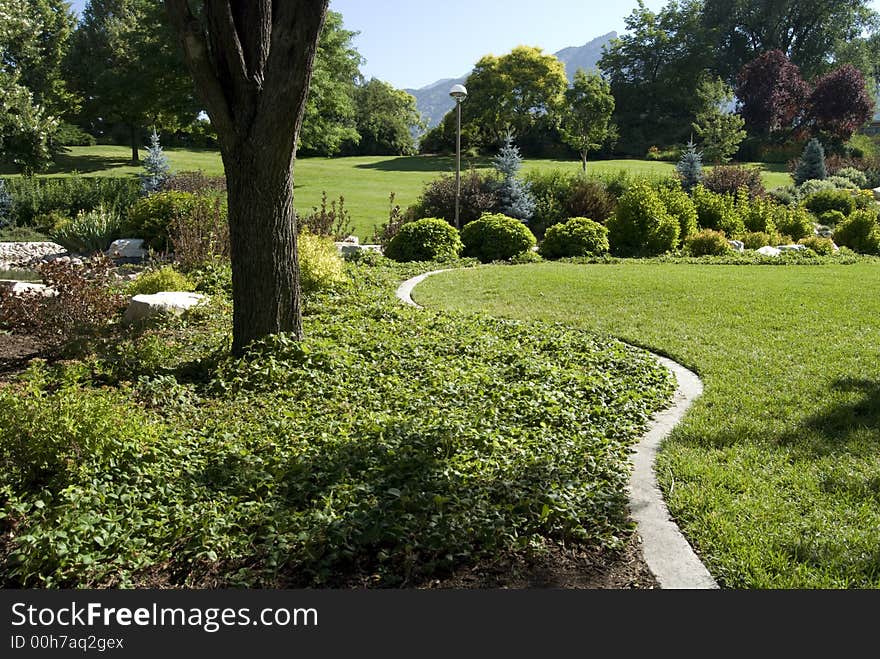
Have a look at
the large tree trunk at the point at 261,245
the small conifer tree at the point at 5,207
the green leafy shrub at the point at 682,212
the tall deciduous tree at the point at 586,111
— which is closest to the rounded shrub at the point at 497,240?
the green leafy shrub at the point at 682,212

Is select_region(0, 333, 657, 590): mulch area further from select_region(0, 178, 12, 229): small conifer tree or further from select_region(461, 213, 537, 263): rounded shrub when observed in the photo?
select_region(0, 178, 12, 229): small conifer tree

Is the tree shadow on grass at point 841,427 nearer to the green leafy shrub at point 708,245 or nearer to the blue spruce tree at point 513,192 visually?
the green leafy shrub at point 708,245

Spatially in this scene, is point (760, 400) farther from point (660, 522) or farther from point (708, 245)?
point (708, 245)

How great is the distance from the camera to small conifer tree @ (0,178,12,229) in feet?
51.2

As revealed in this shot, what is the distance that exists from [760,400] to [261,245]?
391cm

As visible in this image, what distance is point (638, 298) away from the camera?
29.6ft

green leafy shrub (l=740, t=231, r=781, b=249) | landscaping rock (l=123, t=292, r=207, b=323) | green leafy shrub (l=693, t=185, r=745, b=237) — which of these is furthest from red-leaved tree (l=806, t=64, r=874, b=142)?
landscaping rock (l=123, t=292, r=207, b=323)

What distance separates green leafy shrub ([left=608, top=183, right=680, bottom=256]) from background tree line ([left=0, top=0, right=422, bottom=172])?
38.7 ft

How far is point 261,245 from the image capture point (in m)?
5.32

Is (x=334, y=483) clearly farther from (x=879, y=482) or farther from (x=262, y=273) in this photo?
(x=879, y=482)

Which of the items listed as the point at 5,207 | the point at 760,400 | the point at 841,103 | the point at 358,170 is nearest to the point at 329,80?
the point at 358,170

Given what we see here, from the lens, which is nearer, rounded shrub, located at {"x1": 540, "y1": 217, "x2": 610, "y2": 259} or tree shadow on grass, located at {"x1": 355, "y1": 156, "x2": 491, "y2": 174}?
rounded shrub, located at {"x1": 540, "y1": 217, "x2": 610, "y2": 259}

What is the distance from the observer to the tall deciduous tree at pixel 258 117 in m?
4.81

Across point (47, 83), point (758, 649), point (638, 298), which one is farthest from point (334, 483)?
point (47, 83)
